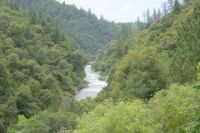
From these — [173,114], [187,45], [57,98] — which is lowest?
[57,98]

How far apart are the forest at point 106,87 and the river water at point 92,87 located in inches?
111

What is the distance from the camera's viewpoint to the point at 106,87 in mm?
104438

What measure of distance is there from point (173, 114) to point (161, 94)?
4821 mm

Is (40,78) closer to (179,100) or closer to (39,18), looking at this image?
(39,18)

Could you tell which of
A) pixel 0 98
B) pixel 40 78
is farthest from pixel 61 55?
pixel 0 98

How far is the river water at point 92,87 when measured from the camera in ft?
427

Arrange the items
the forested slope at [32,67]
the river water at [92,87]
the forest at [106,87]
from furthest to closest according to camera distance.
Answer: the river water at [92,87] < the forested slope at [32,67] < the forest at [106,87]

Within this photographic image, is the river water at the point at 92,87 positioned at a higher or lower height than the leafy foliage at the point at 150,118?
lower

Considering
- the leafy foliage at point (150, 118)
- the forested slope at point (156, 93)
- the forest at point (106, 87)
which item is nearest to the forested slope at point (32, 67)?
the forest at point (106, 87)

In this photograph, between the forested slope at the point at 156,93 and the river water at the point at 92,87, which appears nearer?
the forested slope at the point at 156,93

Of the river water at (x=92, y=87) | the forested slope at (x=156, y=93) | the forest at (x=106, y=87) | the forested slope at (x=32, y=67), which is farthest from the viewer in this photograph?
the river water at (x=92, y=87)

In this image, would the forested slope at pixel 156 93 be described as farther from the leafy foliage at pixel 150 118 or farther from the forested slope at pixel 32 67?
the forested slope at pixel 32 67

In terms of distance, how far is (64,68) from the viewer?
141 m

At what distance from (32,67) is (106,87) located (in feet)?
72.4
